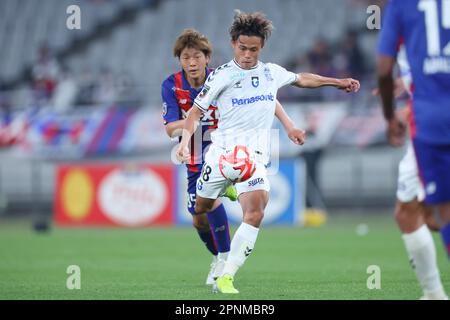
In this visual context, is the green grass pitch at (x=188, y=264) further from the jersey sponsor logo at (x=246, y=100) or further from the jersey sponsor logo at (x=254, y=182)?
the jersey sponsor logo at (x=246, y=100)

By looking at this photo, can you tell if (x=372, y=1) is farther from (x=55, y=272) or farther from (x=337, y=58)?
(x=55, y=272)

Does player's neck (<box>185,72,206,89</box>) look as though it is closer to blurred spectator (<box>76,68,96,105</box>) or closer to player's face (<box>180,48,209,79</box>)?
player's face (<box>180,48,209,79</box>)

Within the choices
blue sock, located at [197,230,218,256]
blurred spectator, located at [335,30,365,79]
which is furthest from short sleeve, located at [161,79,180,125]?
blurred spectator, located at [335,30,365,79]

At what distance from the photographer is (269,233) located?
696 inches

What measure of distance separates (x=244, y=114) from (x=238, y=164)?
454 mm

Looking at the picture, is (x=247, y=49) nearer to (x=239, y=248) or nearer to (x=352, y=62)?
(x=239, y=248)

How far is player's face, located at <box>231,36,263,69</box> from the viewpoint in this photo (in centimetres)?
790

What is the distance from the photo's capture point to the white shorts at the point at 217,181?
7914 millimetres

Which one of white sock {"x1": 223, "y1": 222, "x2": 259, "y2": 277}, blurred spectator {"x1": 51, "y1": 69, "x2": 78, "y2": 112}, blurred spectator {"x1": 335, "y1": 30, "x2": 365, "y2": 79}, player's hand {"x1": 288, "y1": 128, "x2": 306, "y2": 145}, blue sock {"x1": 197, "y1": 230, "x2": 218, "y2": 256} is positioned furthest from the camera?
blurred spectator {"x1": 51, "y1": 69, "x2": 78, "y2": 112}

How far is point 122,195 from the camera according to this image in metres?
19.7

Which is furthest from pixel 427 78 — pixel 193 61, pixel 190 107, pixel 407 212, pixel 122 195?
pixel 122 195

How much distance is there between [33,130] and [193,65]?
53.0 feet

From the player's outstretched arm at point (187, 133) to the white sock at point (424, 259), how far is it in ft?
6.78
